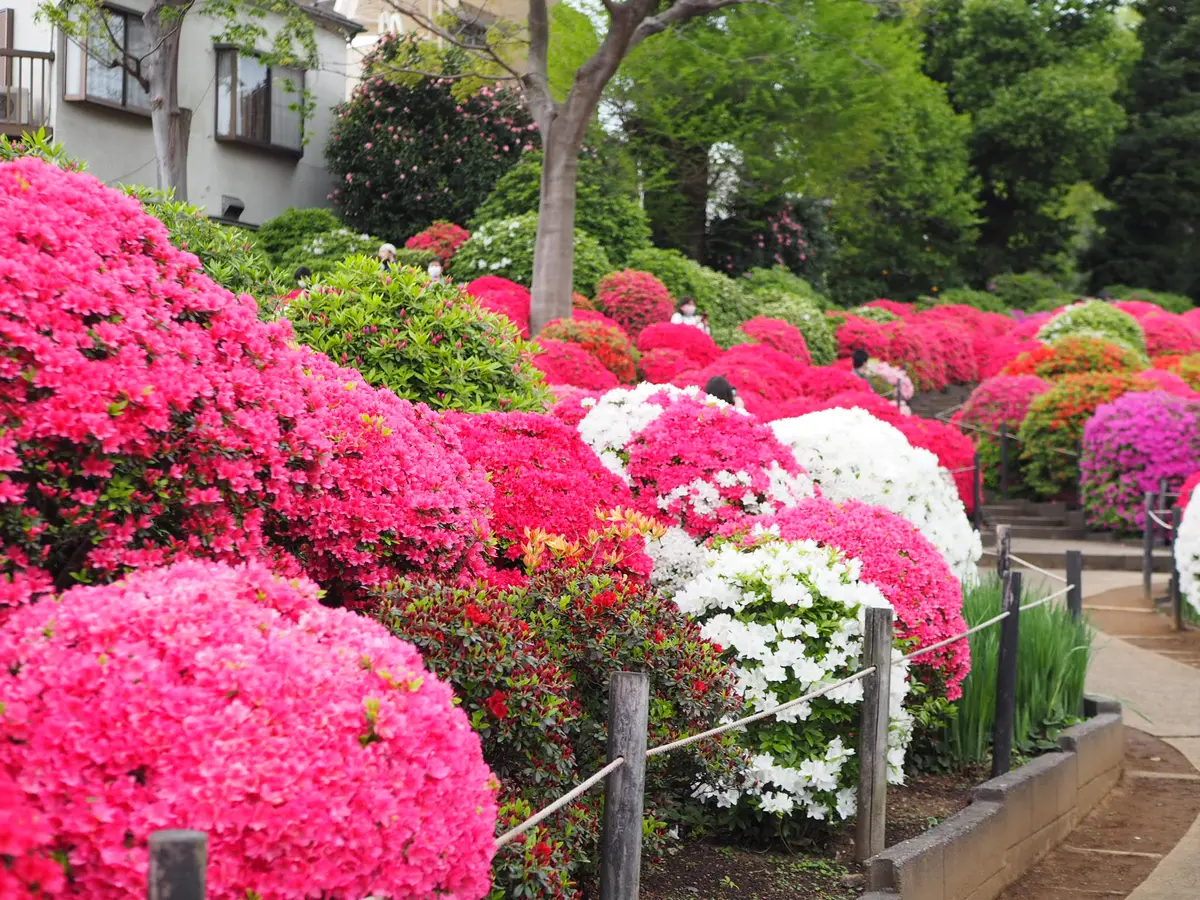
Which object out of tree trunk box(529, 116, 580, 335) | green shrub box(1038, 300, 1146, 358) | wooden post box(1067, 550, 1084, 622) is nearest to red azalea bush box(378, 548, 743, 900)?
wooden post box(1067, 550, 1084, 622)

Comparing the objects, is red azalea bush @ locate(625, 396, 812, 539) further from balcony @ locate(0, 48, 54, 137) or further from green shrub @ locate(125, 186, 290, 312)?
balcony @ locate(0, 48, 54, 137)

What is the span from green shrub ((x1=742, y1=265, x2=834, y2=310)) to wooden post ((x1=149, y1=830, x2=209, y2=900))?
85.6 ft

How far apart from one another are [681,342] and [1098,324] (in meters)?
12.5

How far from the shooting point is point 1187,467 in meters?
17.1

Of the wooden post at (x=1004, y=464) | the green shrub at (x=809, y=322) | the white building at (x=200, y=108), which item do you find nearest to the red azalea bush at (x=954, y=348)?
the green shrub at (x=809, y=322)

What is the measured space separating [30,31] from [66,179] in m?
19.2

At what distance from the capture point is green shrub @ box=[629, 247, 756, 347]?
2238 centimetres

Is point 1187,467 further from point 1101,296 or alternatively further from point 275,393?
point 1101,296

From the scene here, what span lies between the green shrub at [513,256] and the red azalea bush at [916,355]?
25.4 feet

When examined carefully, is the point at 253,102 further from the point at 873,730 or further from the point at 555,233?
the point at 873,730

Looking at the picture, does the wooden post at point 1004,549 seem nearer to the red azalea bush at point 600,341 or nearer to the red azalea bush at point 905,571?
the red azalea bush at point 905,571

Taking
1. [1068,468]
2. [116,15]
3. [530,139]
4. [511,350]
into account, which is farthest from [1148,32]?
[511,350]

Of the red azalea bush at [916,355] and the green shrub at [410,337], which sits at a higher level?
the red azalea bush at [916,355]

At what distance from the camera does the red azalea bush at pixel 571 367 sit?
1324cm
